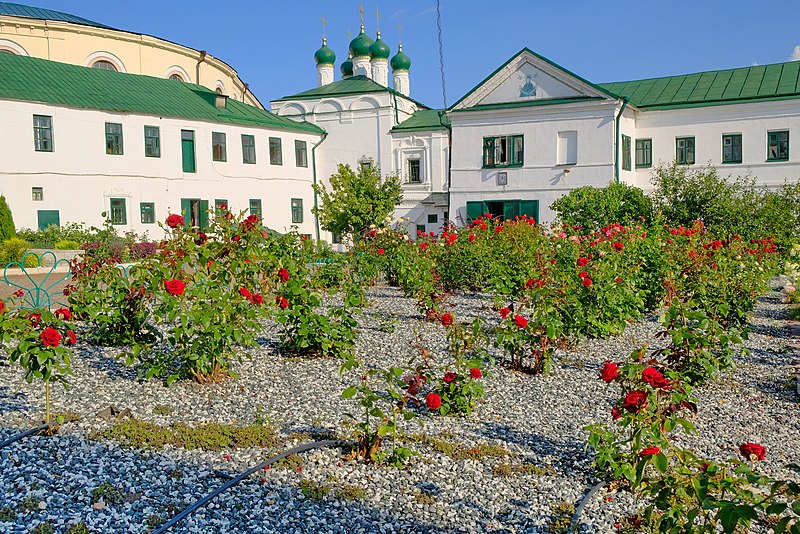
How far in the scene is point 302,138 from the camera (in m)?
33.5

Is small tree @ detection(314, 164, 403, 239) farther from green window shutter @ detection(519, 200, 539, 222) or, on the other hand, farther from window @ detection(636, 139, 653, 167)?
window @ detection(636, 139, 653, 167)

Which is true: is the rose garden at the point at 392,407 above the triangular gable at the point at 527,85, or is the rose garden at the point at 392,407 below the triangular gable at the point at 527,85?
below

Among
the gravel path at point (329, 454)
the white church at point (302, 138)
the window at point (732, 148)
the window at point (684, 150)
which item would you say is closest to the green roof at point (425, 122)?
the white church at point (302, 138)

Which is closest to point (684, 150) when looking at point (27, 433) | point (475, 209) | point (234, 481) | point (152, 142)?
point (475, 209)

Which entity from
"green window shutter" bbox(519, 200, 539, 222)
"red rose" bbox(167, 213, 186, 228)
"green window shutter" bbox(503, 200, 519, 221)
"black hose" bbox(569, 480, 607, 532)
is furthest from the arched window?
"black hose" bbox(569, 480, 607, 532)

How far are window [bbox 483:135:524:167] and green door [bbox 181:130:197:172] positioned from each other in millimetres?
12025

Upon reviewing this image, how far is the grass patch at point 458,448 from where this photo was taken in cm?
499

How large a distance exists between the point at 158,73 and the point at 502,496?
113 ft

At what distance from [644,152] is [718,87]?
3.50m

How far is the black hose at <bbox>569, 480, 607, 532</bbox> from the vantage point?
12.7 ft

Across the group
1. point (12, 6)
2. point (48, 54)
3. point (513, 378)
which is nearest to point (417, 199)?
point (48, 54)

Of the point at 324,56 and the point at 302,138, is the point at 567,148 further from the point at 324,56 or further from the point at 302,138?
the point at 324,56

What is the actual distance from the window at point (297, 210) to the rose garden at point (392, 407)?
2290cm

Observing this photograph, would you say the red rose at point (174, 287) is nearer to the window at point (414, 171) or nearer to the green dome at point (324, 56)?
the window at point (414, 171)
